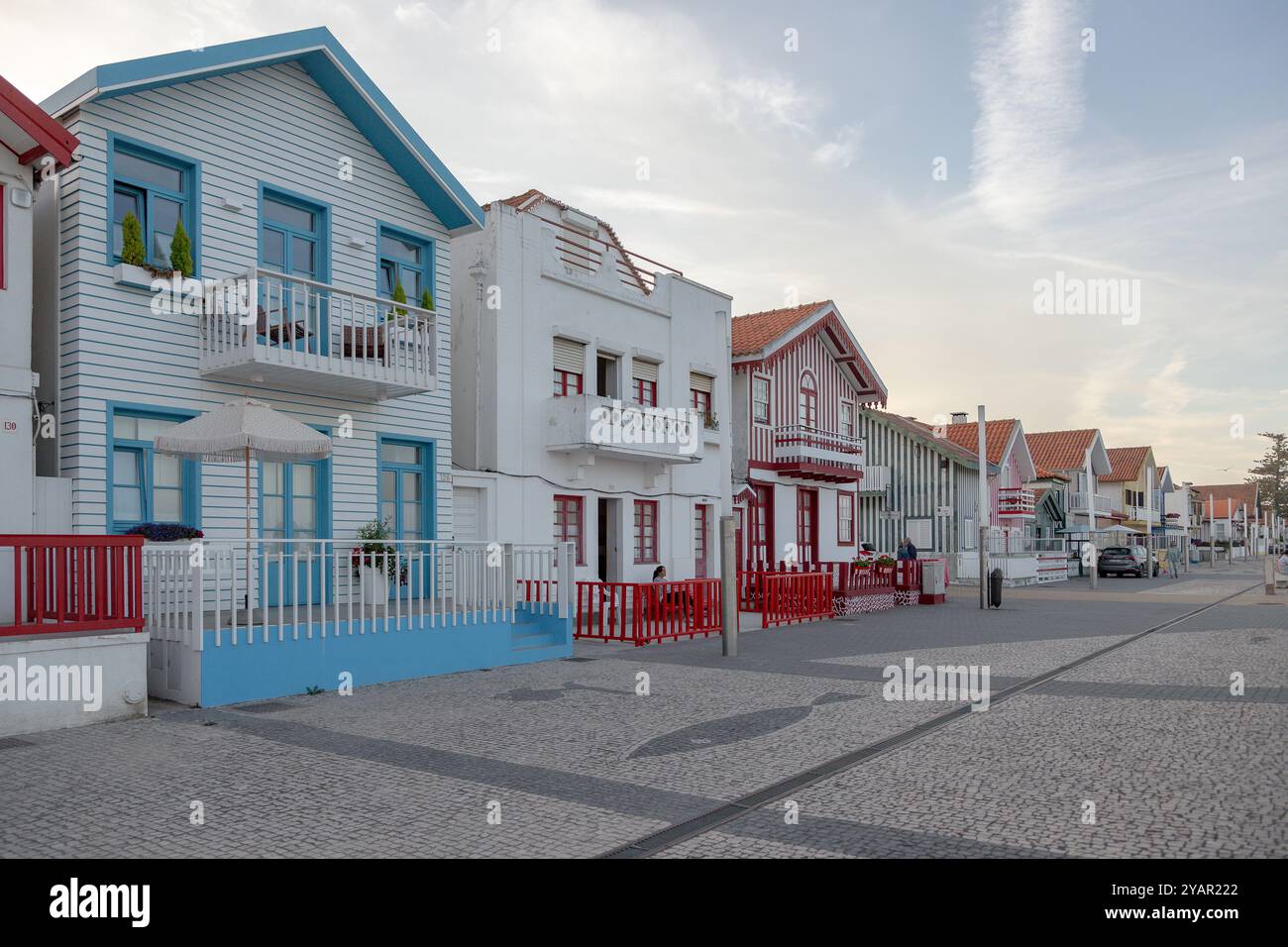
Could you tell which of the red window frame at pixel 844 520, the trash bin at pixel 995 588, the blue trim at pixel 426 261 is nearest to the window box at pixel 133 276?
the blue trim at pixel 426 261

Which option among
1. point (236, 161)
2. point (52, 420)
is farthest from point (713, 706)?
point (236, 161)

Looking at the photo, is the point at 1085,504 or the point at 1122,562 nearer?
the point at 1122,562

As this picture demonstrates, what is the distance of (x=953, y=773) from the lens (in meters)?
→ 7.11

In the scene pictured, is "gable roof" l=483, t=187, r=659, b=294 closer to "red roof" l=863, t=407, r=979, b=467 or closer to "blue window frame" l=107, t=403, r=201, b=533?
"blue window frame" l=107, t=403, r=201, b=533

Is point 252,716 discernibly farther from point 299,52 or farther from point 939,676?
point 299,52

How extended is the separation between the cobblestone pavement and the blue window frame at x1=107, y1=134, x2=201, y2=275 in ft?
20.2

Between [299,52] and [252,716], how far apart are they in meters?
9.17

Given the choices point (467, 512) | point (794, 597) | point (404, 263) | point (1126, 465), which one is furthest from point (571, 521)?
point (1126, 465)

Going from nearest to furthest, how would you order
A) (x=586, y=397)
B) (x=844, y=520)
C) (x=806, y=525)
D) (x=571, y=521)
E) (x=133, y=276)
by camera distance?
1. (x=133, y=276)
2. (x=586, y=397)
3. (x=571, y=521)
4. (x=806, y=525)
5. (x=844, y=520)

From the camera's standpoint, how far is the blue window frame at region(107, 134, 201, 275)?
40.4ft

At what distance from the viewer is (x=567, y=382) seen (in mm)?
19938

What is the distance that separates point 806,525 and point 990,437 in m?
19.2

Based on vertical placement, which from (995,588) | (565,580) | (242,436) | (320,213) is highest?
(320,213)

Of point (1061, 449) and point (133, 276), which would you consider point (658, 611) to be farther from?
point (1061, 449)
